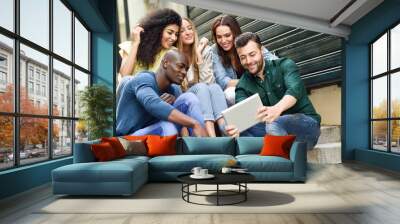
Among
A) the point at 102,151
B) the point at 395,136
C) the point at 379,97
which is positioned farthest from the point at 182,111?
the point at 379,97

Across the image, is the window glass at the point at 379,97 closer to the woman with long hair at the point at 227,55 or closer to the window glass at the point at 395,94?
the window glass at the point at 395,94

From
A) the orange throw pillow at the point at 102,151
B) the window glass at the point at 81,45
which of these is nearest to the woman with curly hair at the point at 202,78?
the window glass at the point at 81,45

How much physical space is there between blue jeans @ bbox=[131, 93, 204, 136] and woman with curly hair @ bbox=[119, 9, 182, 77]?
1.12 metres

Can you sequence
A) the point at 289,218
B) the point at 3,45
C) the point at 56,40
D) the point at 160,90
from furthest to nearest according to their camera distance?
the point at 160,90 → the point at 56,40 → the point at 3,45 → the point at 289,218

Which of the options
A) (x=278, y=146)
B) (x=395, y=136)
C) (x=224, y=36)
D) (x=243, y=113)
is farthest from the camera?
(x=224, y=36)

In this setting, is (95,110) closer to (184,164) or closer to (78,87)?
(78,87)

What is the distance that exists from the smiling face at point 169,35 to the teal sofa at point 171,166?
7.54 ft

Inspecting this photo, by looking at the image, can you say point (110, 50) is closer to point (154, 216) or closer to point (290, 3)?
point (290, 3)

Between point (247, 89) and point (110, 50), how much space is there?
3145 mm

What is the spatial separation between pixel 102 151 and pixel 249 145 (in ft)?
8.90

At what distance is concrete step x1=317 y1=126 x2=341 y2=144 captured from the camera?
8.38 m

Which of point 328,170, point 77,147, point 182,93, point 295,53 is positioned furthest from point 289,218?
point 295,53

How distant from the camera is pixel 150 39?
8.07 meters

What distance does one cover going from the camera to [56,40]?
253 inches
